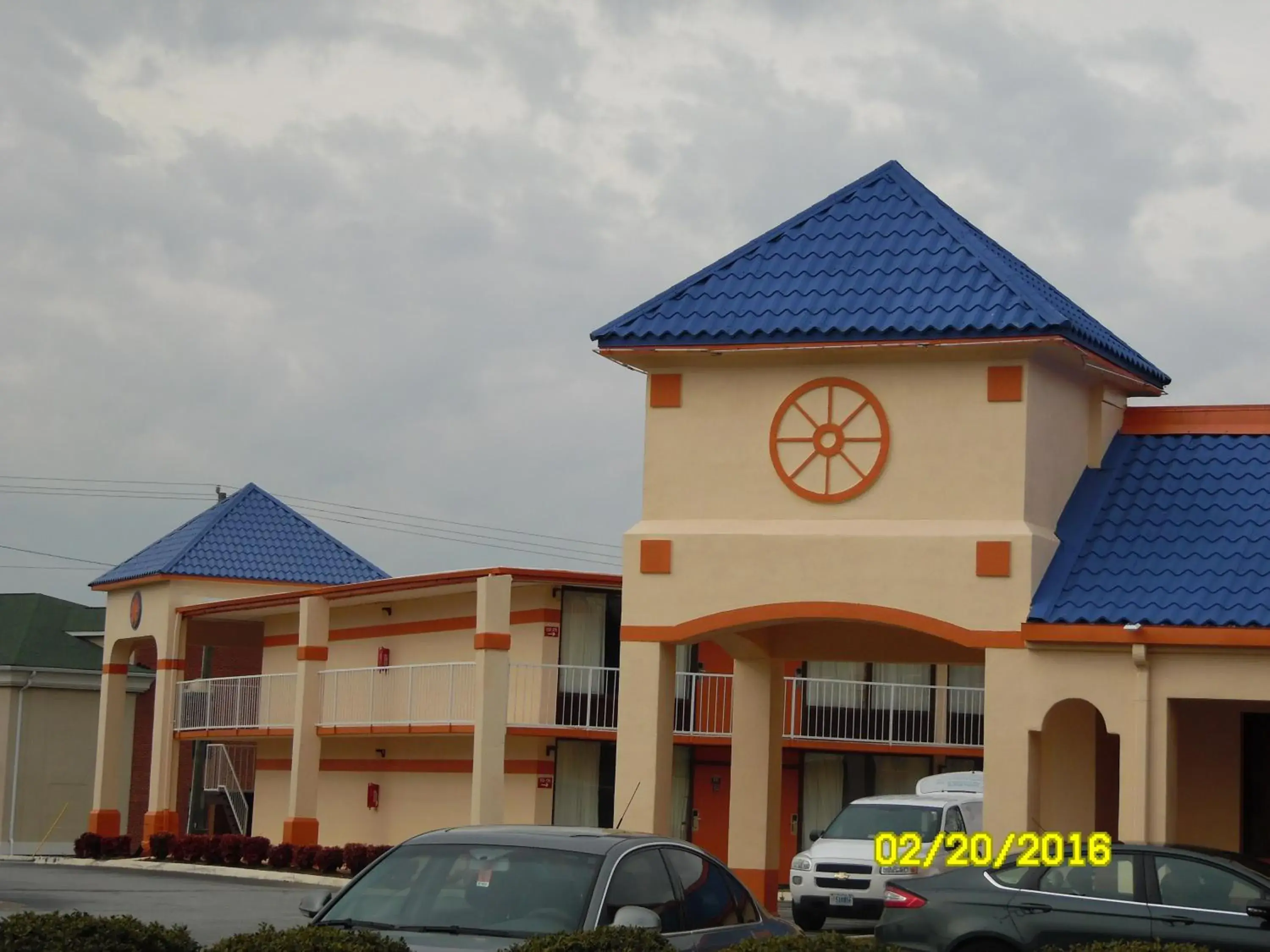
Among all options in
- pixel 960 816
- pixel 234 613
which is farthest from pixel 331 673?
pixel 960 816

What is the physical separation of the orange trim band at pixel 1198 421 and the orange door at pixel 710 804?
1823 centimetres

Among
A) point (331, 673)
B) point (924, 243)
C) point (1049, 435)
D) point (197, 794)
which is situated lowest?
point (197, 794)

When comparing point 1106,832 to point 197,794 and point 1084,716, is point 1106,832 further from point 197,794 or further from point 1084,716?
point 197,794

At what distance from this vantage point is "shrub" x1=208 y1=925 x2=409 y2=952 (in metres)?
9.71

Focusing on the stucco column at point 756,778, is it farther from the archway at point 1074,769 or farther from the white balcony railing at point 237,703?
the white balcony railing at point 237,703

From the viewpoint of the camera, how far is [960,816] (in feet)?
85.2

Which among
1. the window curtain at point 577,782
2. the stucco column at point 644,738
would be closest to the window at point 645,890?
the stucco column at point 644,738

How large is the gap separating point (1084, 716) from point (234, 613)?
26034 millimetres

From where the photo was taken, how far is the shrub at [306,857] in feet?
119

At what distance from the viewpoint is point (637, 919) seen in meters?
10.5

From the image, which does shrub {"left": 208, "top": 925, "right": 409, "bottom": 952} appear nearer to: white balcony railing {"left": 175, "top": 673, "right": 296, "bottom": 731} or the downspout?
white balcony railing {"left": 175, "top": 673, "right": 296, "bottom": 731}

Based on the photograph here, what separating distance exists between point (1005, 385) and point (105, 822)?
3085 centimetres

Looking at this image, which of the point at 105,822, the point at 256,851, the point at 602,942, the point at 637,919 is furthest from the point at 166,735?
the point at 602,942

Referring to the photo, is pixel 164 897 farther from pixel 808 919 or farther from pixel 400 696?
pixel 400 696
